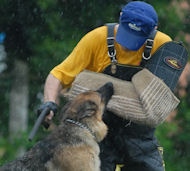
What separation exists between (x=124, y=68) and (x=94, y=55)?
372 millimetres

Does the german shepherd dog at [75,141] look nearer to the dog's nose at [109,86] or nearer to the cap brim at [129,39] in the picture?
the dog's nose at [109,86]

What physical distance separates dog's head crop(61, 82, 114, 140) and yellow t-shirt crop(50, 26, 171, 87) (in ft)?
0.81

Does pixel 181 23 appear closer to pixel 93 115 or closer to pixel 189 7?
pixel 189 7

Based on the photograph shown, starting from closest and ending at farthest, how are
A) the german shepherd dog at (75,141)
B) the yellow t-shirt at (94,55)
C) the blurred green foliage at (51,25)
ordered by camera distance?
1. the german shepherd dog at (75,141)
2. the yellow t-shirt at (94,55)
3. the blurred green foliage at (51,25)

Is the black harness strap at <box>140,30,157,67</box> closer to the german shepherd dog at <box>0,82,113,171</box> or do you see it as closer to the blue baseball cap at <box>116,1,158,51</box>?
the blue baseball cap at <box>116,1,158,51</box>

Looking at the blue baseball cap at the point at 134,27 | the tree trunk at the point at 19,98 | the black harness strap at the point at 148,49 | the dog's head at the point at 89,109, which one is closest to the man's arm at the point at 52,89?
the dog's head at the point at 89,109

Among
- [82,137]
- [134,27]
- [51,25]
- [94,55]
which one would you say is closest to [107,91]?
[94,55]

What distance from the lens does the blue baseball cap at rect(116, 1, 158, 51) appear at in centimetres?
427

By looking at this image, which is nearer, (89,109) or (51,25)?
(89,109)

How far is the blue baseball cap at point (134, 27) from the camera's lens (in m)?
4.27

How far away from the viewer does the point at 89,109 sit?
4465 millimetres

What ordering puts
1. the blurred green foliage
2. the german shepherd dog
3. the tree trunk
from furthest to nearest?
the tree trunk, the blurred green foliage, the german shepherd dog

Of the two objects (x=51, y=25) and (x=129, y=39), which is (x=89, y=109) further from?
(x=51, y=25)

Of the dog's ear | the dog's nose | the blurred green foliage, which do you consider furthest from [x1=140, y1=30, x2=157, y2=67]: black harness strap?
the blurred green foliage
